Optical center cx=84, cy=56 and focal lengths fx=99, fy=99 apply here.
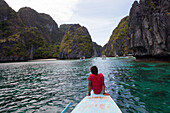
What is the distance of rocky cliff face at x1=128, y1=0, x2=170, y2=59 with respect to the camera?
35069 millimetres

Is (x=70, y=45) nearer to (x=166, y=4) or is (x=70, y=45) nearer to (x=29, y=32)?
(x=29, y=32)

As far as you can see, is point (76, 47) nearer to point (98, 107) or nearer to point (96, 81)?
point (96, 81)

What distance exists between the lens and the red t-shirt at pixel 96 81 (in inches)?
233

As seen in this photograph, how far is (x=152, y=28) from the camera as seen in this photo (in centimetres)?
4019

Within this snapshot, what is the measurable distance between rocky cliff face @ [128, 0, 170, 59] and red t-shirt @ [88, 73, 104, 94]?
38886 millimetres

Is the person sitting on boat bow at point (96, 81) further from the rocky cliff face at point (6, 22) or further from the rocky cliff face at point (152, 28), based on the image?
the rocky cliff face at point (6, 22)

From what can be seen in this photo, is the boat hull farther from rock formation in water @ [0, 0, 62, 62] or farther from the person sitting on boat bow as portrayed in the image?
rock formation in water @ [0, 0, 62, 62]

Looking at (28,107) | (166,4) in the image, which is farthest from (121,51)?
(28,107)

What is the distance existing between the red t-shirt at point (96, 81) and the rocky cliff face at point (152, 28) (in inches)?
1531

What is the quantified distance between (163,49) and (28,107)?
42.4 metres

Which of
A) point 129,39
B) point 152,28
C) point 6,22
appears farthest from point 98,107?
point 6,22

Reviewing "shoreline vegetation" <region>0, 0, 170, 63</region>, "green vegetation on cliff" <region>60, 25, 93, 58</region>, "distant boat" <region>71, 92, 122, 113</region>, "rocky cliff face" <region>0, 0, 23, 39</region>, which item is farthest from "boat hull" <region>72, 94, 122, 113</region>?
"rocky cliff face" <region>0, 0, 23, 39</region>

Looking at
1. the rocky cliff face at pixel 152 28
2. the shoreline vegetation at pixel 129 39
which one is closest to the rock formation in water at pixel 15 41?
the shoreline vegetation at pixel 129 39

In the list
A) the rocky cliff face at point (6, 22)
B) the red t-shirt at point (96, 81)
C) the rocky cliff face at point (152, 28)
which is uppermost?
the rocky cliff face at point (6, 22)
